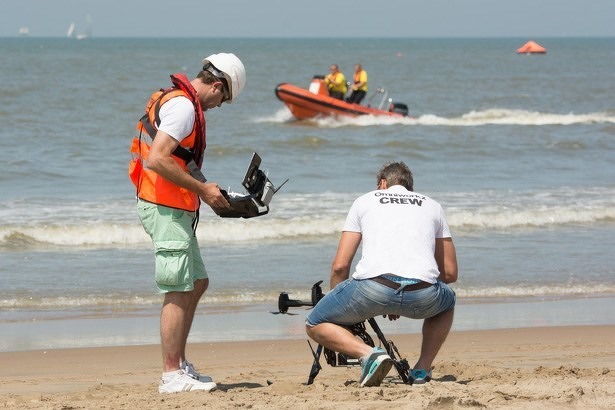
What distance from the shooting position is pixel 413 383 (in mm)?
5043

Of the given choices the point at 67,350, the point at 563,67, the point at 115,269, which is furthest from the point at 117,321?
the point at 563,67

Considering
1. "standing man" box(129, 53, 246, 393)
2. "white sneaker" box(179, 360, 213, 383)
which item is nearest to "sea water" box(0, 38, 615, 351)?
"white sneaker" box(179, 360, 213, 383)

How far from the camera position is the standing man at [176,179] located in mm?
4766

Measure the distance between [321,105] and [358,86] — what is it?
0.97 meters

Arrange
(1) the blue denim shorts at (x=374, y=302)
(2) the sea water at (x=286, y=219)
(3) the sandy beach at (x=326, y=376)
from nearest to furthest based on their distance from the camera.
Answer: (3) the sandy beach at (x=326, y=376)
(1) the blue denim shorts at (x=374, y=302)
(2) the sea water at (x=286, y=219)

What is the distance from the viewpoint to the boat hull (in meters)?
25.1

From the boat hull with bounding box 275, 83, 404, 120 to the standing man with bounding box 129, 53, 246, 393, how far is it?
20.0 meters

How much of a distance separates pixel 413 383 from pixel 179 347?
106cm

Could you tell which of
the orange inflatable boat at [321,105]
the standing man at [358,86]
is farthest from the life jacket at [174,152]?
the standing man at [358,86]

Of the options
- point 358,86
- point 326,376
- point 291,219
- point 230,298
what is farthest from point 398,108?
point 326,376

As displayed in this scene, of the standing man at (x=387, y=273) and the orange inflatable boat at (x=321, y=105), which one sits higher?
the orange inflatable boat at (x=321, y=105)

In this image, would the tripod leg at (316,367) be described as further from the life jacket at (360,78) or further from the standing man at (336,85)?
the standing man at (336,85)

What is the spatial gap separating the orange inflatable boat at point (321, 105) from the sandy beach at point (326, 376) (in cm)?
1815

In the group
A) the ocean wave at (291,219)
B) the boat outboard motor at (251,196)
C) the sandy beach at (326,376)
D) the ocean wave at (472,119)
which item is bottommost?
the sandy beach at (326,376)
